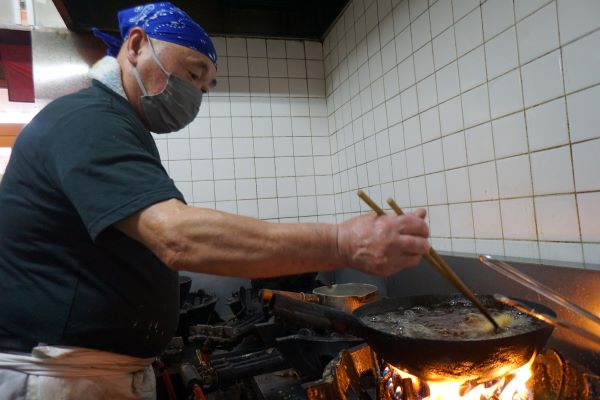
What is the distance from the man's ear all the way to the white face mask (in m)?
0.03

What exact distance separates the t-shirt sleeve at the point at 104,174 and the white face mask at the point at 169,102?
1.47 ft

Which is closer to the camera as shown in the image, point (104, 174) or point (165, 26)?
point (104, 174)

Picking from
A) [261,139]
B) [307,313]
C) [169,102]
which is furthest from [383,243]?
[261,139]

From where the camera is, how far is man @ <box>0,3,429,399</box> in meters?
0.68

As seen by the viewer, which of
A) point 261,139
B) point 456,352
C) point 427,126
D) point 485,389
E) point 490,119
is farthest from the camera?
point 261,139

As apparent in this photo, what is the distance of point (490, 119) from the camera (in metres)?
1.39

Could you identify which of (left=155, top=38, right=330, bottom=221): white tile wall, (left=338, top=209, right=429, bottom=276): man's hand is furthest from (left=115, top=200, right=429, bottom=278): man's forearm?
(left=155, top=38, right=330, bottom=221): white tile wall

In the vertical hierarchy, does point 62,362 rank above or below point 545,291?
below

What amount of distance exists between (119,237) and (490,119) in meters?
1.30

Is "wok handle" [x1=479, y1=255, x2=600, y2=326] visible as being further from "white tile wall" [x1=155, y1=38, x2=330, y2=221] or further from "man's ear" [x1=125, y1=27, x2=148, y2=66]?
"white tile wall" [x1=155, y1=38, x2=330, y2=221]

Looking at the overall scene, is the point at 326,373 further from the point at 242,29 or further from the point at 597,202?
the point at 242,29

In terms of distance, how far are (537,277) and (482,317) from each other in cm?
29

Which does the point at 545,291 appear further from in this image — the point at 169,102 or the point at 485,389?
the point at 169,102

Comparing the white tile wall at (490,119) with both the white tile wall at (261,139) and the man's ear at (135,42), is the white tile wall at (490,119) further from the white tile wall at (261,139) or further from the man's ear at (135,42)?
the man's ear at (135,42)
